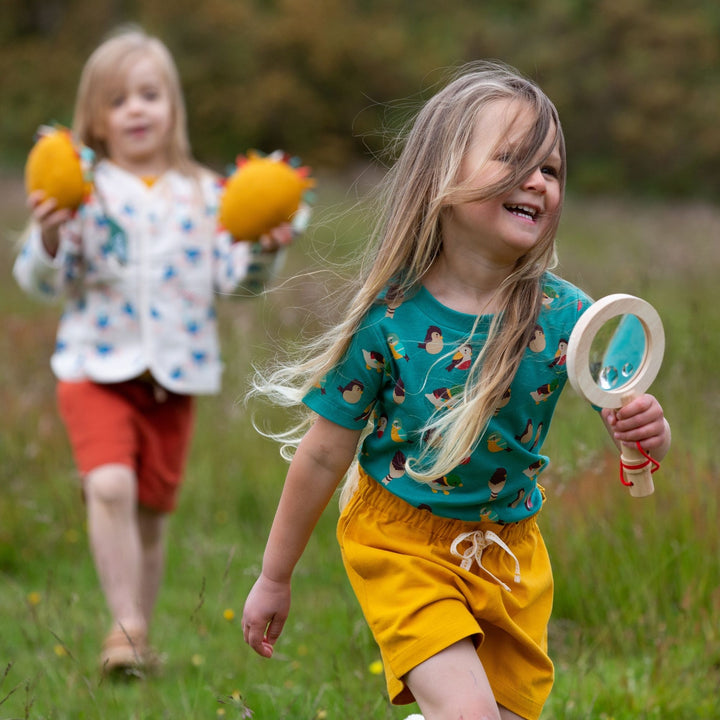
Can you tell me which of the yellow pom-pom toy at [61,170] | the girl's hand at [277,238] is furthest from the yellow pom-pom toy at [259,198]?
the yellow pom-pom toy at [61,170]

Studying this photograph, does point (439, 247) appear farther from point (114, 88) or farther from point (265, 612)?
point (114, 88)

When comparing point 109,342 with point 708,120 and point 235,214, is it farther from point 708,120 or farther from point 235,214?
point 708,120

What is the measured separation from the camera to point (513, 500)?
7.18ft

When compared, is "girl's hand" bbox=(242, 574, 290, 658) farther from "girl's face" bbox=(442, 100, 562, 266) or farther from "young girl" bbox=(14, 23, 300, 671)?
"young girl" bbox=(14, 23, 300, 671)

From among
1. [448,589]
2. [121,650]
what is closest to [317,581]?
[121,650]

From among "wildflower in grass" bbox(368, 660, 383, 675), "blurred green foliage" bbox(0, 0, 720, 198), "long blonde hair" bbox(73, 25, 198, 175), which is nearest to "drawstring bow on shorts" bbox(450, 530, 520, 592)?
"wildflower in grass" bbox(368, 660, 383, 675)

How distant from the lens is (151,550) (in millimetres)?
3900

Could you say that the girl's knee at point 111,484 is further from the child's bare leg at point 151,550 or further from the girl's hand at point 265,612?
the girl's hand at point 265,612

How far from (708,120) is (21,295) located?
81.4ft

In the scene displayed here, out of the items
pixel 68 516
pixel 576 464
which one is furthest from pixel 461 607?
pixel 68 516

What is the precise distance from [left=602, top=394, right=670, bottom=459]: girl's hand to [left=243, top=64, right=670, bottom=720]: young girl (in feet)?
0.22

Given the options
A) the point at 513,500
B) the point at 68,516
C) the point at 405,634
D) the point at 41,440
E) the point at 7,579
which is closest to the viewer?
the point at 405,634

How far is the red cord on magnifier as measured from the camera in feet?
6.06

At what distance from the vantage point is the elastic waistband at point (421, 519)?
6.98ft
